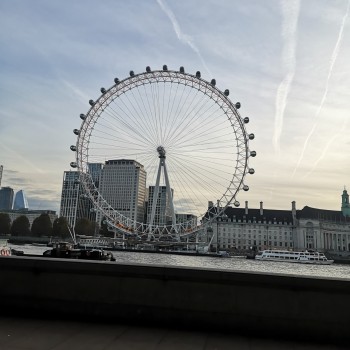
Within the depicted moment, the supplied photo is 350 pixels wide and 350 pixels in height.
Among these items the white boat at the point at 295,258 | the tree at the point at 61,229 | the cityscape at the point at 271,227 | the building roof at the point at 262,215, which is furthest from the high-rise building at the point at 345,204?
the tree at the point at 61,229

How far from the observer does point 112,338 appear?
5.19 metres

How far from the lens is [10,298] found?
6.31 m

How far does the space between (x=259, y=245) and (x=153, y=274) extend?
172020mm

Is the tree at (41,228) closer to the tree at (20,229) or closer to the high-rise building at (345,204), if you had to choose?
the tree at (20,229)

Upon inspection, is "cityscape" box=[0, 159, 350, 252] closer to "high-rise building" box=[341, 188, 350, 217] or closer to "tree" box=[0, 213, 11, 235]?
"high-rise building" box=[341, 188, 350, 217]

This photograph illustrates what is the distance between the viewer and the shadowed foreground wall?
560 cm

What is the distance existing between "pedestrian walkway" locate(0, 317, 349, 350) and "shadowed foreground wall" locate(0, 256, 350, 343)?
0.21 metres

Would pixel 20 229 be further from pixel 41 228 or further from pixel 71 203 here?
pixel 71 203

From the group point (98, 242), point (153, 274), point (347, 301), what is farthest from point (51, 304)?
point (98, 242)

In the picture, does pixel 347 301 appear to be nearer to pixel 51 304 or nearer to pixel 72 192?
pixel 51 304

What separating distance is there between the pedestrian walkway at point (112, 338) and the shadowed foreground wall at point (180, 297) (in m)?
0.21

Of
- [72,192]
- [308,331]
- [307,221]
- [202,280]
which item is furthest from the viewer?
[307,221]

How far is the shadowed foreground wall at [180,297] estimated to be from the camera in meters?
5.60

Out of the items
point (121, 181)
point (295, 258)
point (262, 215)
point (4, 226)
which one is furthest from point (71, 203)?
point (295, 258)
